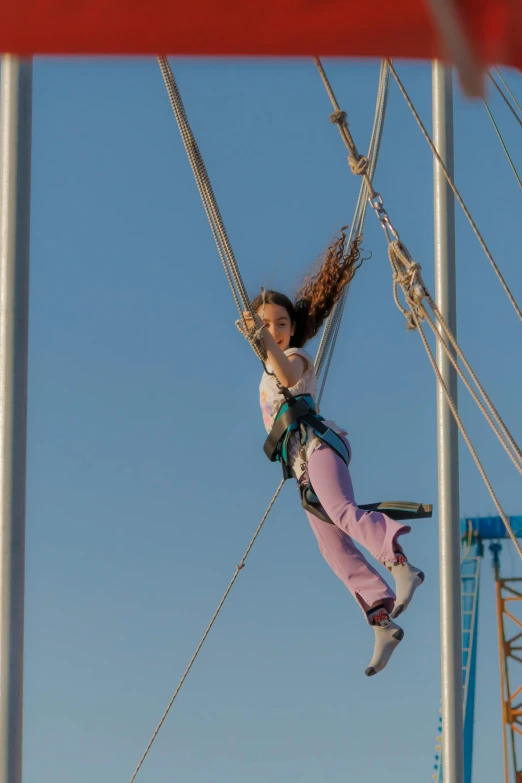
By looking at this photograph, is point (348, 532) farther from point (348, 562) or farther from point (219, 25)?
point (219, 25)

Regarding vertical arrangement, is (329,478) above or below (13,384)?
above

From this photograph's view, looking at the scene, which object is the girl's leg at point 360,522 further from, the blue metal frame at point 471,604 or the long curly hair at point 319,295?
the blue metal frame at point 471,604

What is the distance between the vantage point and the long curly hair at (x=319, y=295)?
700 cm

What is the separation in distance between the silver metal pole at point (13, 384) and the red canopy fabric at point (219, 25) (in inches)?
129

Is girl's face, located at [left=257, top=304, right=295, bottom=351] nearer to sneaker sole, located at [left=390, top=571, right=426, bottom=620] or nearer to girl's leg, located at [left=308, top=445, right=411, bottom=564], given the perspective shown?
girl's leg, located at [left=308, top=445, right=411, bottom=564]

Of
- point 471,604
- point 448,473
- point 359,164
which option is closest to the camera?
point 359,164

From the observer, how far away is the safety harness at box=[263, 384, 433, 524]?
6445 millimetres

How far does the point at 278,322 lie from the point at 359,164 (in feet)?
4.37

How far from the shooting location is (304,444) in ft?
21.5

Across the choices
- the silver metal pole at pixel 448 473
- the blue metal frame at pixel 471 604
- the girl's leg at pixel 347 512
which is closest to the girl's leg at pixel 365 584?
the girl's leg at pixel 347 512

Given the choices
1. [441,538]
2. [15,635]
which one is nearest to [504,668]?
[441,538]

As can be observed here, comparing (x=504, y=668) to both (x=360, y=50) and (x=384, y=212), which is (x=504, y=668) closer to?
(x=384, y=212)

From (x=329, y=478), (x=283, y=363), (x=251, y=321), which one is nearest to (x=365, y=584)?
(x=329, y=478)

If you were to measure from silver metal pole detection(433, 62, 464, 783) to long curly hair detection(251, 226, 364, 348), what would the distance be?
1634 mm
